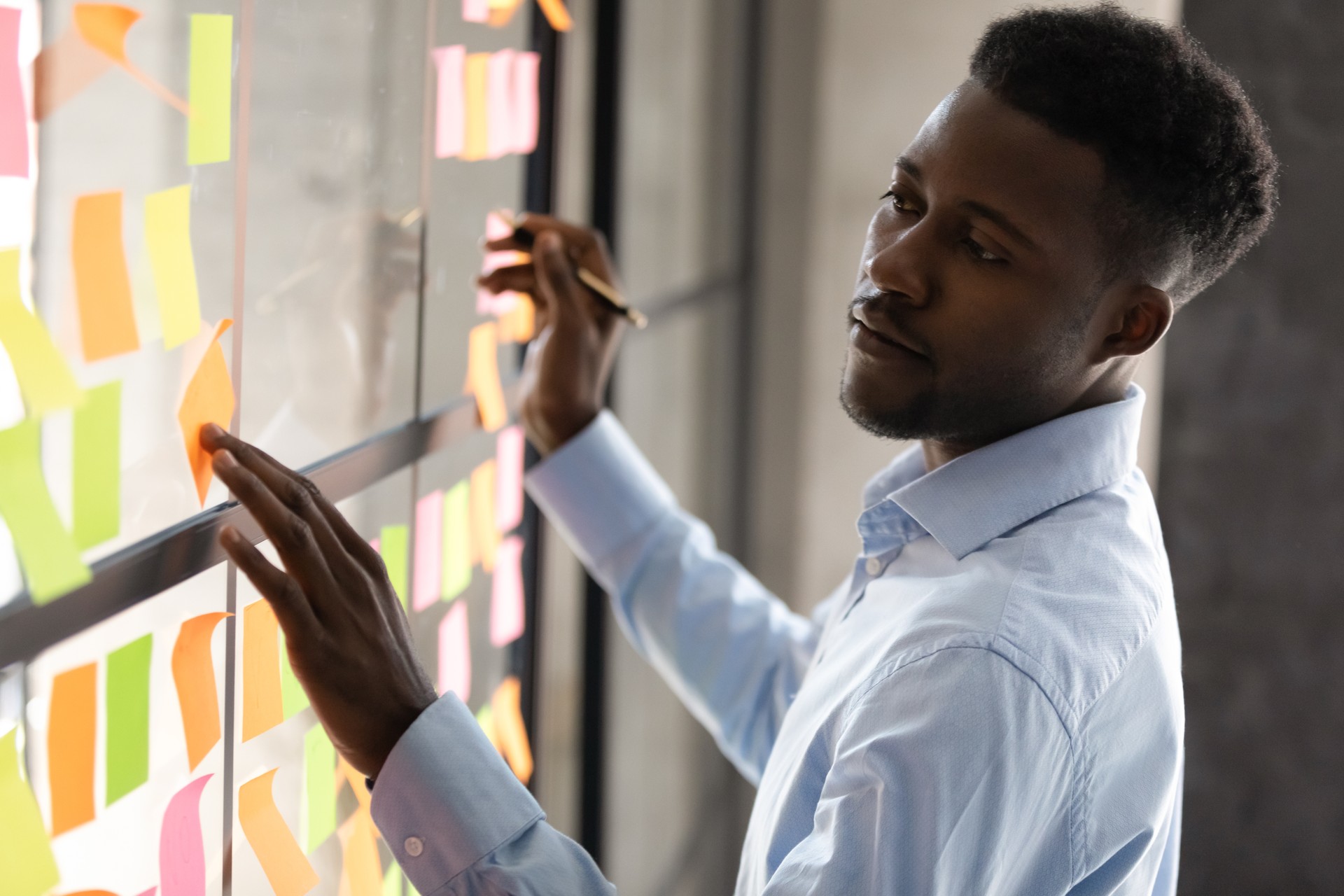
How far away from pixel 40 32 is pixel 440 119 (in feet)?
1.63

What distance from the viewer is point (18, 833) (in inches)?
21.1

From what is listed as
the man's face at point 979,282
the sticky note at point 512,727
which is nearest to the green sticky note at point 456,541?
the sticky note at point 512,727

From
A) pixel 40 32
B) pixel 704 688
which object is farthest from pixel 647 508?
pixel 40 32

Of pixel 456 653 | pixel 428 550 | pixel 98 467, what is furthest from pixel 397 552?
pixel 98 467

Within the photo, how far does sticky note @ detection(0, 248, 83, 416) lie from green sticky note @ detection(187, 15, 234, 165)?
0.15 metres

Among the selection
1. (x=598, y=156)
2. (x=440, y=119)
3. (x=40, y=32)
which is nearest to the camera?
(x=40, y=32)

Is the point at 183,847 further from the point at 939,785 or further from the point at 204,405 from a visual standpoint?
the point at 939,785

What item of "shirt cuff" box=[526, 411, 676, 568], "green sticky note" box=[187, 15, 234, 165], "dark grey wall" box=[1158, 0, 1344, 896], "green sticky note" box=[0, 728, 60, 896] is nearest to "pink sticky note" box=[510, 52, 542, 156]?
"shirt cuff" box=[526, 411, 676, 568]

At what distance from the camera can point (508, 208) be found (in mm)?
1253

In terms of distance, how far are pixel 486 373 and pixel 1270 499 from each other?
1819mm

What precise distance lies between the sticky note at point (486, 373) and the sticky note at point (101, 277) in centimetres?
56

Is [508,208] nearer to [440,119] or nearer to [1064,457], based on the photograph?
[440,119]

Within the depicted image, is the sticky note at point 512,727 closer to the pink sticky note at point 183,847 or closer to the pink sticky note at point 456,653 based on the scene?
the pink sticky note at point 456,653

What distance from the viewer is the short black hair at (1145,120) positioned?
806 mm
